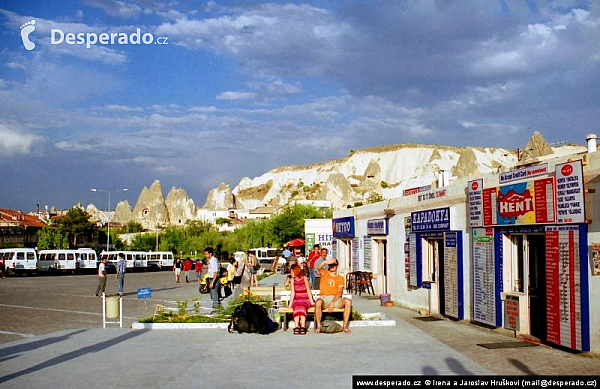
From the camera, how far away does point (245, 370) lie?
8758mm

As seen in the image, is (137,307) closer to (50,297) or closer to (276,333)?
(50,297)

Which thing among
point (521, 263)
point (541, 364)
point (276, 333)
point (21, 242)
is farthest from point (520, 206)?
point (21, 242)

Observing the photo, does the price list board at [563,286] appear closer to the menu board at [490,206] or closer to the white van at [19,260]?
the menu board at [490,206]

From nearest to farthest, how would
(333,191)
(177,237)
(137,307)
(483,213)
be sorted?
(483,213) < (137,307) < (177,237) < (333,191)

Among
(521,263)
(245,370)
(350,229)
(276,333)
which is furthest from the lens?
(350,229)

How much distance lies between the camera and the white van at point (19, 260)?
1849 inches

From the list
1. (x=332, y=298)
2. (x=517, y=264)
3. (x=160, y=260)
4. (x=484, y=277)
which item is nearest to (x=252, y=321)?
(x=332, y=298)

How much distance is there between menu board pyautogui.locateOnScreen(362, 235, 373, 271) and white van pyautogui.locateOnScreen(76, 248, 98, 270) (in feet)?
110

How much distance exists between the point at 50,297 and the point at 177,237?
70.0 meters

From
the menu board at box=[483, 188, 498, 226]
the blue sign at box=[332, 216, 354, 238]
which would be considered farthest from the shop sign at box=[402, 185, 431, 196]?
the menu board at box=[483, 188, 498, 226]

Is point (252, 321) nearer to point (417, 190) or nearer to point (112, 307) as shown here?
point (112, 307)

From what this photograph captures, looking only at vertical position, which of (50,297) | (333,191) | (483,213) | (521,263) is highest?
(333,191)

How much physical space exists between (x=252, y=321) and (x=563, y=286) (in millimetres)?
5695

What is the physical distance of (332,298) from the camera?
41.6 ft
